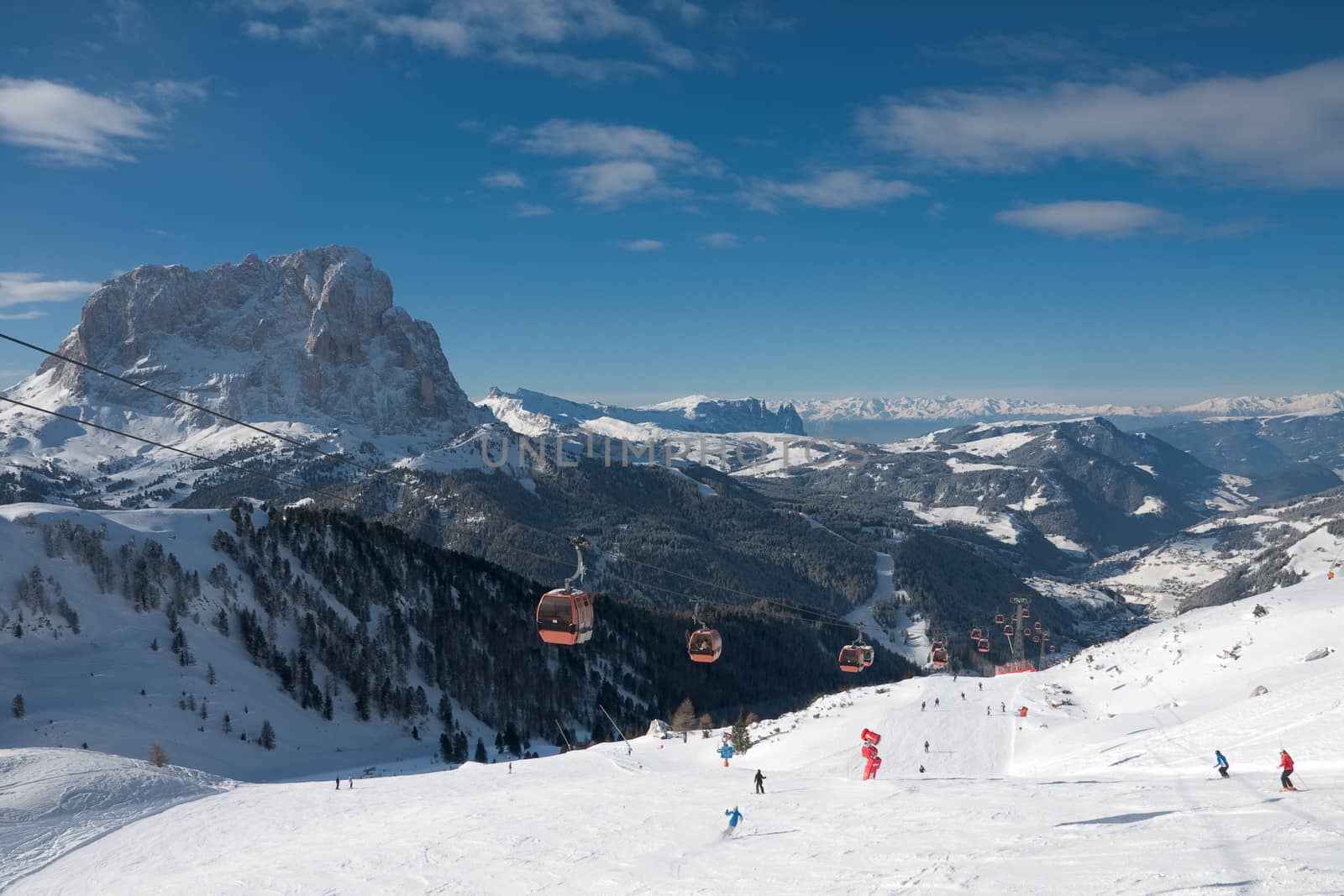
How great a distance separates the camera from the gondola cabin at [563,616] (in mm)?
34656

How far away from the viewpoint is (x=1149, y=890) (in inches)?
711

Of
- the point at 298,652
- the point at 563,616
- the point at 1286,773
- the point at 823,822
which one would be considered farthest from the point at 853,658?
the point at 298,652

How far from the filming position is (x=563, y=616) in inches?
1368

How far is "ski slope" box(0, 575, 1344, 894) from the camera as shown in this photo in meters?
21.1

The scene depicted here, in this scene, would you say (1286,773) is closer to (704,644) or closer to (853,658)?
(853,658)

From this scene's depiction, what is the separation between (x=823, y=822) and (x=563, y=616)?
1387 cm

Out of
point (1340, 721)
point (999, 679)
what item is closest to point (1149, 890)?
point (1340, 721)

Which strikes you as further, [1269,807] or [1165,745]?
[1165,745]

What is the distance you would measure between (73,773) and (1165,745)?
62.0 metres

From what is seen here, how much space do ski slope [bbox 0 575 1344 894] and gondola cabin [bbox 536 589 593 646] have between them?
294 inches

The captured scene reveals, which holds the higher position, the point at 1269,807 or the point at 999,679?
the point at 1269,807

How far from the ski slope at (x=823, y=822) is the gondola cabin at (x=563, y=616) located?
747 cm

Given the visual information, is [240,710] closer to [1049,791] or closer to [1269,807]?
[1049,791]

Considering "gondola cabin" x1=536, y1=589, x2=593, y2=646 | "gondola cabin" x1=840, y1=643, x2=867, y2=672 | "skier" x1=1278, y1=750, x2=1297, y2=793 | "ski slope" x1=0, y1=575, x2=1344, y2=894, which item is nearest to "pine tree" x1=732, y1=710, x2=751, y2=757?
"ski slope" x1=0, y1=575, x2=1344, y2=894
